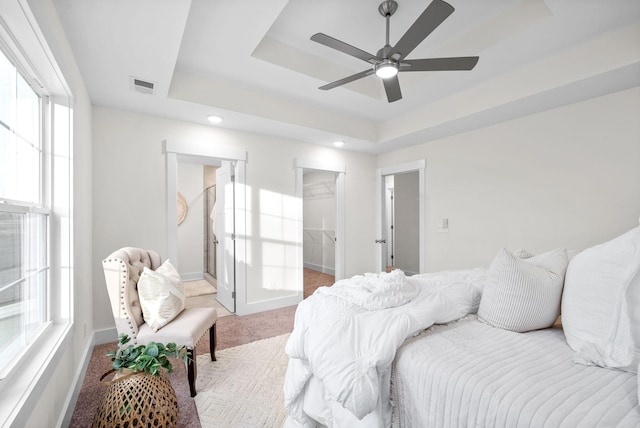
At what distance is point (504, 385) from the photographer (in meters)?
0.93

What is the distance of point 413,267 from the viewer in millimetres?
5953

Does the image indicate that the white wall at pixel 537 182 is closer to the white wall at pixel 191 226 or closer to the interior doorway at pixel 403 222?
the interior doorway at pixel 403 222

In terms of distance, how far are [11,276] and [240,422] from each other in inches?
53.4

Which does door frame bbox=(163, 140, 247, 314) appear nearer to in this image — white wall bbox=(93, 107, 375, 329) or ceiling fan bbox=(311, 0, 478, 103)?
white wall bbox=(93, 107, 375, 329)

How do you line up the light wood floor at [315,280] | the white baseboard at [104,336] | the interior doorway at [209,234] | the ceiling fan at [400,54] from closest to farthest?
the ceiling fan at [400,54] → the white baseboard at [104,336] → the light wood floor at [315,280] → the interior doorway at [209,234]

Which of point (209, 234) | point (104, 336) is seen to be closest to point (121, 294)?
point (104, 336)

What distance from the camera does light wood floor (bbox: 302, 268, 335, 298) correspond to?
5.07 m

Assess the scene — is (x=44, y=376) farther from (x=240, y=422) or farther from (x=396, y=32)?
(x=396, y=32)

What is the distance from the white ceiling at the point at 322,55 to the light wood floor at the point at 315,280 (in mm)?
2802

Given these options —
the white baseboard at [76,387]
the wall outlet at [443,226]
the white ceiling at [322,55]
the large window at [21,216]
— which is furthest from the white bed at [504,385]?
the wall outlet at [443,226]

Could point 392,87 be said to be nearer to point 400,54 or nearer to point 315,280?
point 400,54

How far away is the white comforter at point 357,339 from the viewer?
1.12m

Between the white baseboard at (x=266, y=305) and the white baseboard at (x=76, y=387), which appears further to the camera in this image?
the white baseboard at (x=266, y=305)

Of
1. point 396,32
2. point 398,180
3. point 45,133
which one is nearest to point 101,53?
point 45,133
